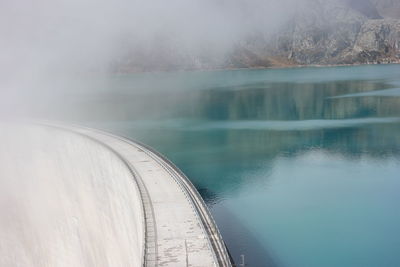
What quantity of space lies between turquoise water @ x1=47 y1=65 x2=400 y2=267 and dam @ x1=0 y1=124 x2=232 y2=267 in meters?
4.06

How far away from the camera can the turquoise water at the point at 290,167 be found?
89.2ft

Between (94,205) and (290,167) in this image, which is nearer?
(94,205)

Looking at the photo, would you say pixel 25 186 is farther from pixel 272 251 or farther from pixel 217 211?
pixel 272 251

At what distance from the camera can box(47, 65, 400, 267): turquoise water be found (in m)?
27.2

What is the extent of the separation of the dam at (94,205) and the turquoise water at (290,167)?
406 cm

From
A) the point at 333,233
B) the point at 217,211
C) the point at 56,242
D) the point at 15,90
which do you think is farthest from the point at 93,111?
the point at 333,233

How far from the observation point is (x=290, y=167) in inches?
1658

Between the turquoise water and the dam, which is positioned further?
the turquoise water

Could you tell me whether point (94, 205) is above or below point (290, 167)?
below

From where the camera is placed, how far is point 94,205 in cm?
3456

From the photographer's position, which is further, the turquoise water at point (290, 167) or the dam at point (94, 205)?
the turquoise water at point (290, 167)

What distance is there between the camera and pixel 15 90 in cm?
9350

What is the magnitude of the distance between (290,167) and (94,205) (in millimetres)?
17289

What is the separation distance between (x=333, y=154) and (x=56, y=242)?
2646 centimetres
